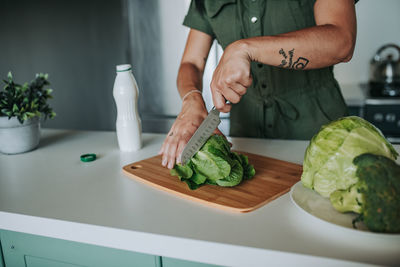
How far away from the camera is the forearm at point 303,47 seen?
102 cm

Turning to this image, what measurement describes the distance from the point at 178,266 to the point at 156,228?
120 millimetres

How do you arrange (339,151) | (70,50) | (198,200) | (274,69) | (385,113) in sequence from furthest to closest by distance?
(70,50) → (385,113) → (274,69) → (198,200) → (339,151)

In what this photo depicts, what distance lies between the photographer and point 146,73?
10.5ft

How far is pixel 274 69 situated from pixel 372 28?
6.25 feet

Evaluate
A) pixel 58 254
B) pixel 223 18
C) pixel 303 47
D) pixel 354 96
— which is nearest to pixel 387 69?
pixel 354 96

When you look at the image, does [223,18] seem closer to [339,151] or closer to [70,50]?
[339,151]

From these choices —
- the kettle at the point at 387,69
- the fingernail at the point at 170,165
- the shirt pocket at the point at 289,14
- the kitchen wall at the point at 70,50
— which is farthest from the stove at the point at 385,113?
the kitchen wall at the point at 70,50

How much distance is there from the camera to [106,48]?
133 inches

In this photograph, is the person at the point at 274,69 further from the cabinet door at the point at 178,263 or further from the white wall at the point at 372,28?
the white wall at the point at 372,28

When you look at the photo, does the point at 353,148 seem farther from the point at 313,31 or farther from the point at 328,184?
the point at 313,31

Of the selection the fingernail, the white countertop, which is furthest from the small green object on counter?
the white countertop

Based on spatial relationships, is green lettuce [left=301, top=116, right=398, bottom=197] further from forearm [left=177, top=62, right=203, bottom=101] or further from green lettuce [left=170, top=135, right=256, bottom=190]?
forearm [left=177, top=62, right=203, bottom=101]

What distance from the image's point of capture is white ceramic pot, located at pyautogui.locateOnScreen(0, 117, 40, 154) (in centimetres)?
135

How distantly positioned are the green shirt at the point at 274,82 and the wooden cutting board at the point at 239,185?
441 mm
